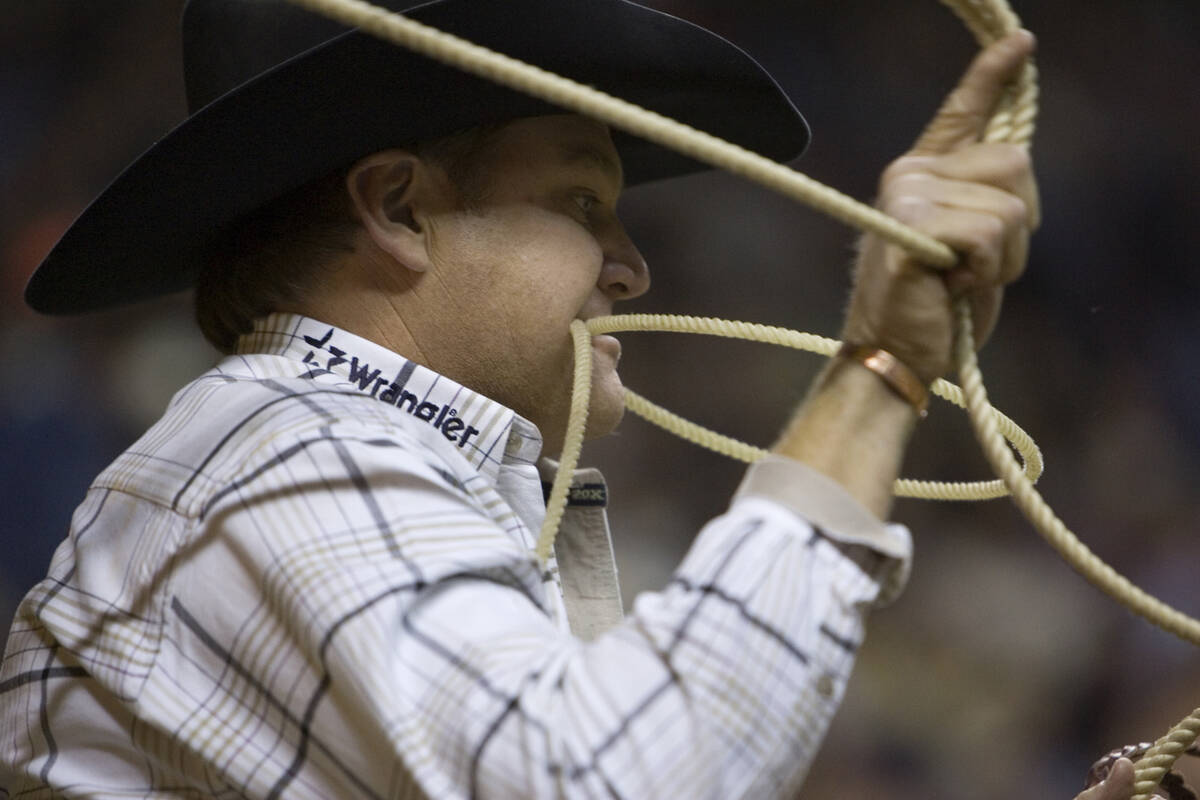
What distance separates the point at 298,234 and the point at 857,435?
18.9 inches

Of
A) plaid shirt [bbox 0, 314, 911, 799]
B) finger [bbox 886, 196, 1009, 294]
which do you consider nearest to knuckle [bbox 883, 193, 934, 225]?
finger [bbox 886, 196, 1009, 294]

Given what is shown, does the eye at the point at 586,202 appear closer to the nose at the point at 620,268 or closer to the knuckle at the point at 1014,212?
the nose at the point at 620,268

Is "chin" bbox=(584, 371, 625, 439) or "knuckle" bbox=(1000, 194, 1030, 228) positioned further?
"chin" bbox=(584, 371, 625, 439)

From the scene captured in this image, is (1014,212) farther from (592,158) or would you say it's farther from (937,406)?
(937,406)

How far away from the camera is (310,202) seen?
0.88 m

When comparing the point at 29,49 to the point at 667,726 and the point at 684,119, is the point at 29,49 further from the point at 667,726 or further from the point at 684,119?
the point at 667,726

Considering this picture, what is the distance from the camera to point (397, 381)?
0.81m

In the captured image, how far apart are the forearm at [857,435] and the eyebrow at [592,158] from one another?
14.7 inches

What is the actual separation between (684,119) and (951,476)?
0.93 meters

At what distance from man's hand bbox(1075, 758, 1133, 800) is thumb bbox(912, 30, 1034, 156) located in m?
0.47

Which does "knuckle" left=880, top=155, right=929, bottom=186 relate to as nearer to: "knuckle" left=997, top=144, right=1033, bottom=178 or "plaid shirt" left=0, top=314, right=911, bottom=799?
"knuckle" left=997, top=144, right=1033, bottom=178

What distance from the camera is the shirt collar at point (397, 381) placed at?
805 millimetres

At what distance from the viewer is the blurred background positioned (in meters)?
1.65

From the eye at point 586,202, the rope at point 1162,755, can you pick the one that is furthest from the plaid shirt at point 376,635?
the rope at point 1162,755
